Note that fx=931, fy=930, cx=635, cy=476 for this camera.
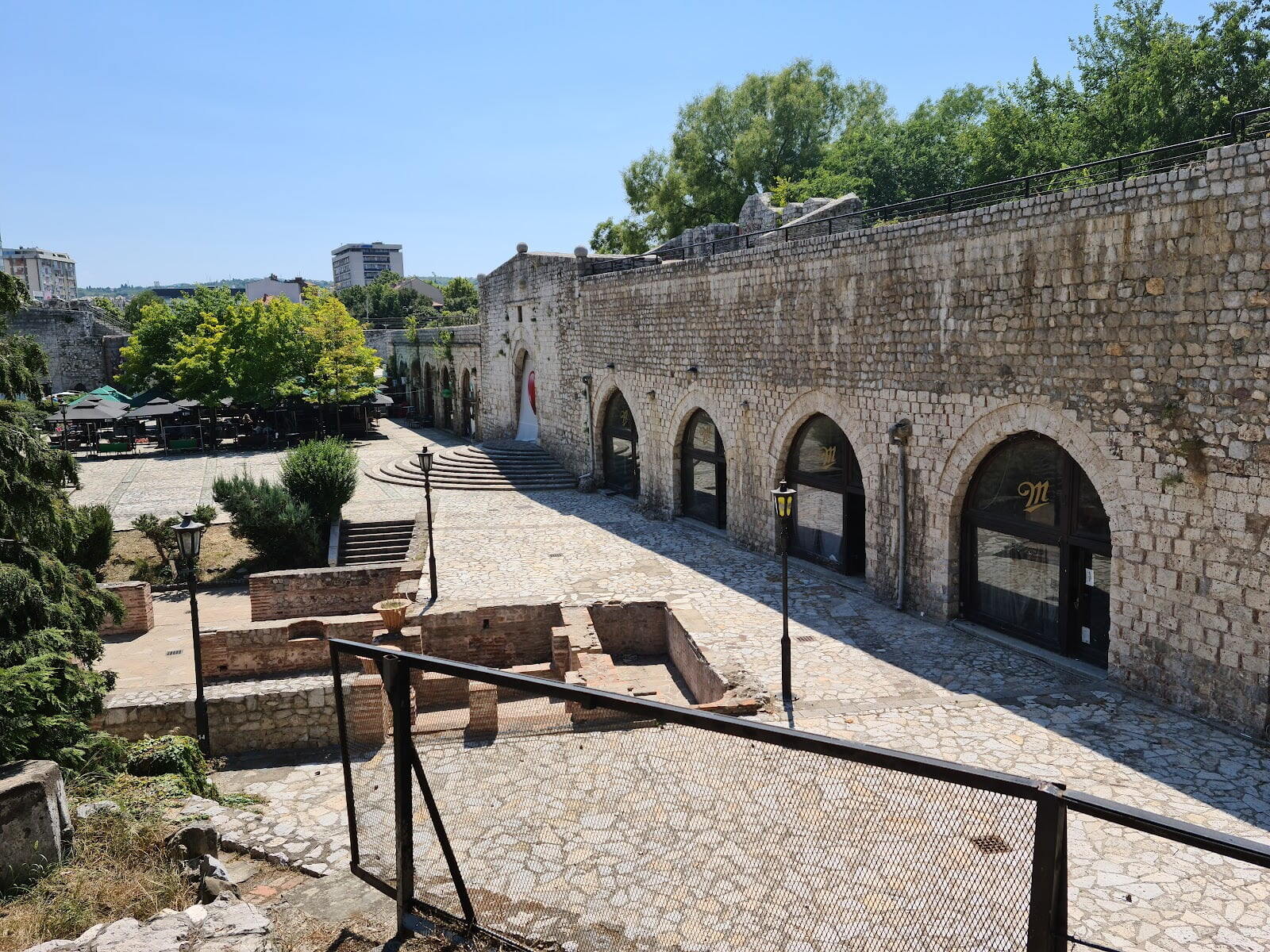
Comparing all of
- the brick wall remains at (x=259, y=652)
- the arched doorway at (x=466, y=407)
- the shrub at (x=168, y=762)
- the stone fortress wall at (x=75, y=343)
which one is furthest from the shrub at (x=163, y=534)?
the stone fortress wall at (x=75, y=343)

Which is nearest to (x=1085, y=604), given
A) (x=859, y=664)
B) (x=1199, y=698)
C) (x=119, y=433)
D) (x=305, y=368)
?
(x=1199, y=698)

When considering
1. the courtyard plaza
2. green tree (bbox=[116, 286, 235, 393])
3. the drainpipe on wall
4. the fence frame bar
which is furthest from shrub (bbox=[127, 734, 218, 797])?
green tree (bbox=[116, 286, 235, 393])

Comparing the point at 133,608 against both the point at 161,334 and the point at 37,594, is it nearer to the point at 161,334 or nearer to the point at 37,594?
the point at 37,594

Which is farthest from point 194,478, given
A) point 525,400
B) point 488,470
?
point 525,400

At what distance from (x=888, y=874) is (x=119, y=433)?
39.5 metres

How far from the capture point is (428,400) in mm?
41094

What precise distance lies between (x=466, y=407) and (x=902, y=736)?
28.2 meters

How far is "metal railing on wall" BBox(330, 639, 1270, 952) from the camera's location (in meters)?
3.01

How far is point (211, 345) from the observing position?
32438 mm

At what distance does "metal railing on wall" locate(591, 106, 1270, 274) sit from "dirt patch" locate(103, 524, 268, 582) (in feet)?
34.2

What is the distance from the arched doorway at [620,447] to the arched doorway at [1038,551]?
419 inches

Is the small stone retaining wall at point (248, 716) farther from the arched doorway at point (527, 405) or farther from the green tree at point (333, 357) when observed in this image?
the green tree at point (333, 357)

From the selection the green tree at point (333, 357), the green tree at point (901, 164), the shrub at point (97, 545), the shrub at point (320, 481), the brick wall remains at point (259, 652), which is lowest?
the brick wall remains at point (259, 652)

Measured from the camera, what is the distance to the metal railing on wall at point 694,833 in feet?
9.89
